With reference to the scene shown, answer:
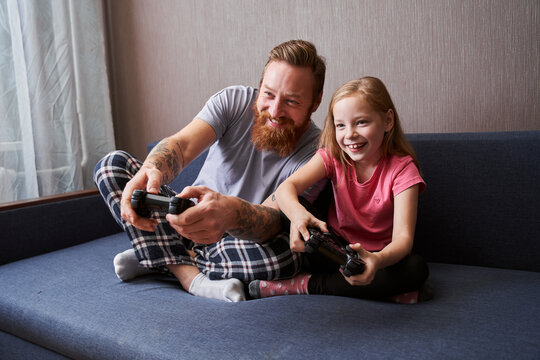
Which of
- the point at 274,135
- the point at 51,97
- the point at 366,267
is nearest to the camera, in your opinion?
the point at 366,267

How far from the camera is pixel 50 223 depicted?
1.49 metres

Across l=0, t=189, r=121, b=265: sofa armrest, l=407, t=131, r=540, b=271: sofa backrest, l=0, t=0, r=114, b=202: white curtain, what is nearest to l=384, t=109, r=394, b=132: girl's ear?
l=407, t=131, r=540, b=271: sofa backrest

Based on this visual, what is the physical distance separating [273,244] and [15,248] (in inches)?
36.8

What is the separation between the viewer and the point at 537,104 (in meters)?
1.25

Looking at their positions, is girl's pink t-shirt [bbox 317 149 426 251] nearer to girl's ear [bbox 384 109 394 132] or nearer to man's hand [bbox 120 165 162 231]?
girl's ear [bbox 384 109 394 132]

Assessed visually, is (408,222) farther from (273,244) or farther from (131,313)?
(131,313)

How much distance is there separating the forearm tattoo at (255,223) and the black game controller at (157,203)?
6.3 inches

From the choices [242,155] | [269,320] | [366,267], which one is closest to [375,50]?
[242,155]

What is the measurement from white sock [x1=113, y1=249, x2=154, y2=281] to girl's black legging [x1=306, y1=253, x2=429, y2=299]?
49 centimetres

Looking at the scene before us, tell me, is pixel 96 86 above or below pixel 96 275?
above

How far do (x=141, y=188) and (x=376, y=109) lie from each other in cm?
61

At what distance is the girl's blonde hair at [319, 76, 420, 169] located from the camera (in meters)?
1.04

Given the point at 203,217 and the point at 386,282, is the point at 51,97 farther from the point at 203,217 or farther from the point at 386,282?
the point at 386,282

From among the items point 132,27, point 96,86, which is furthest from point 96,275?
point 132,27
